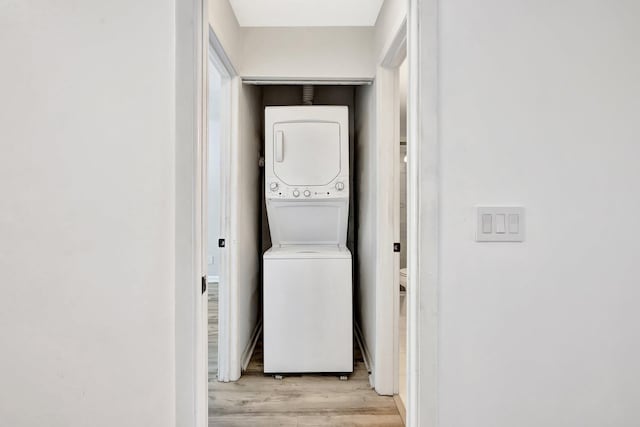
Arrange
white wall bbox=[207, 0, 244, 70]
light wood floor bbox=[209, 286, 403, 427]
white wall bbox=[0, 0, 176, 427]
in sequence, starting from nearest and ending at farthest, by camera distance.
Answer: white wall bbox=[0, 0, 176, 427], white wall bbox=[207, 0, 244, 70], light wood floor bbox=[209, 286, 403, 427]

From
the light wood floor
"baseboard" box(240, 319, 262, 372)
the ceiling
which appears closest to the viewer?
the light wood floor

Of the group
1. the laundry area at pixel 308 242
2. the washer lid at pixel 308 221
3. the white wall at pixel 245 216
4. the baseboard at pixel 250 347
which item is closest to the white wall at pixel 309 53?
the laundry area at pixel 308 242

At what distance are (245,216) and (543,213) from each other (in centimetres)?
193

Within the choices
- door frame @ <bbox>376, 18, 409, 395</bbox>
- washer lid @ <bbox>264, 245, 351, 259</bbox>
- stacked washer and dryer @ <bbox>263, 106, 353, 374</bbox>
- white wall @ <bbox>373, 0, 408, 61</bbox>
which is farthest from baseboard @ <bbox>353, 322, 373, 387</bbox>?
white wall @ <bbox>373, 0, 408, 61</bbox>

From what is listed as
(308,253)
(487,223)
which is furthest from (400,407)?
(487,223)

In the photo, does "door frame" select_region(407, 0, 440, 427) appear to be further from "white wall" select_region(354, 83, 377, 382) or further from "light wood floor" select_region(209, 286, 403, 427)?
"white wall" select_region(354, 83, 377, 382)

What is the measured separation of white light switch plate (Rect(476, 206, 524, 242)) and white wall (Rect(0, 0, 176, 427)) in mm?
1001

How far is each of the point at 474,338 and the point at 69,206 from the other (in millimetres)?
1363

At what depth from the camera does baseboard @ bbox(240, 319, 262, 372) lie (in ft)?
8.81

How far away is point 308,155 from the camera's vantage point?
2.71 m

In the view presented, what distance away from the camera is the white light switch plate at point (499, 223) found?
126 cm

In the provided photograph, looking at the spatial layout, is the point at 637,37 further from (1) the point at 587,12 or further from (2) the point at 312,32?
(2) the point at 312,32

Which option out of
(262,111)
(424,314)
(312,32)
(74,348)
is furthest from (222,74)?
(424,314)

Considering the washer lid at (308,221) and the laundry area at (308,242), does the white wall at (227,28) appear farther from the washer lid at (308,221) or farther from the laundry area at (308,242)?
the washer lid at (308,221)
